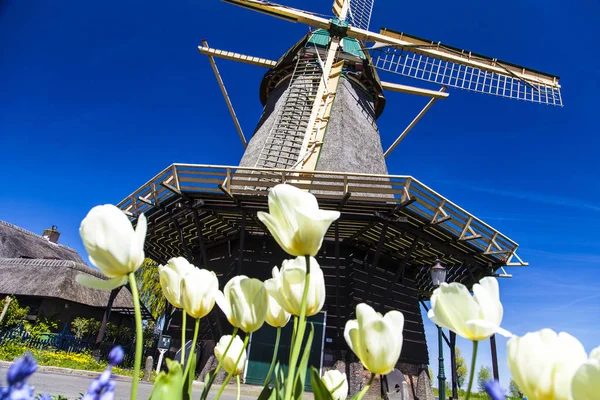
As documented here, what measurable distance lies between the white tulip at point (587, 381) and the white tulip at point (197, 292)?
841mm

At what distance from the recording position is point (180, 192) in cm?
874

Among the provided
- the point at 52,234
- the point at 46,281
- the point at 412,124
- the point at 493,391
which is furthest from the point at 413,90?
the point at 52,234

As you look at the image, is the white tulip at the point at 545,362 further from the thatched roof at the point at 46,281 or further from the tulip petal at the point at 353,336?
the thatched roof at the point at 46,281

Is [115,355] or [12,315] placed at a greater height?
[115,355]

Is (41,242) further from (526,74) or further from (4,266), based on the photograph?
(526,74)

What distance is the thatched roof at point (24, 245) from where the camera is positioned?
22875mm

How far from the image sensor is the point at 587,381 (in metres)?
0.58

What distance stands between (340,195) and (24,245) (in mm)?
23768

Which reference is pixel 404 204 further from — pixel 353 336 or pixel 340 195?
pixel 353 336

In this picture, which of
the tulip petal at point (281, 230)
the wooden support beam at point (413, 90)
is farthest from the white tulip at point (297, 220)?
the wooden support beam at point (413, 90)

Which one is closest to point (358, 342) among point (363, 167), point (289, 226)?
point (289, 226)

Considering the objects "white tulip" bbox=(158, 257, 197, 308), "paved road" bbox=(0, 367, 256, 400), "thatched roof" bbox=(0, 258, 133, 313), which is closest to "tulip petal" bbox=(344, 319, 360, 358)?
"white tulip" bbox=(158, 257, 197, 308)

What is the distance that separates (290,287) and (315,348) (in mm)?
9149

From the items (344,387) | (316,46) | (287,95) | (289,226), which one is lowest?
(344,387)
